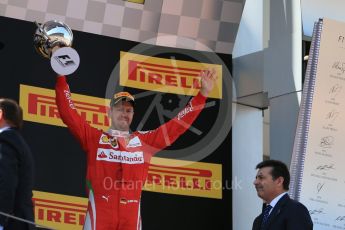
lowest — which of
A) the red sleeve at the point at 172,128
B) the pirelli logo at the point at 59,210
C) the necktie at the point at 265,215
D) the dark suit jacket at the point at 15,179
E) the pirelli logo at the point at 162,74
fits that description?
the pirelli logo at the point at 59,210

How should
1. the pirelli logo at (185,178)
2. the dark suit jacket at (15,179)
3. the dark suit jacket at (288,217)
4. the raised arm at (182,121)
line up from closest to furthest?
1. the dark suit jacket at (15,179)
2. the dark suit jacket at (288,217)
3. the raised arm at (182,121)
4. the pirelli logo at (185,178)

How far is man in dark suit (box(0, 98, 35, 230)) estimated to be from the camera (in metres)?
3.88

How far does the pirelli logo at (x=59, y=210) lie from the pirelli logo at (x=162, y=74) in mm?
1030

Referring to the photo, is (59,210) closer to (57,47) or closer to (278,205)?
A: (57,47)

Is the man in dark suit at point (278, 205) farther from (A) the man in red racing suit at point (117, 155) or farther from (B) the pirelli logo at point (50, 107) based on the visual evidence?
(B) the pirelli logo at point (50, 107)

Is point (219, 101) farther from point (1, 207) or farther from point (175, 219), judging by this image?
point (1, 207)

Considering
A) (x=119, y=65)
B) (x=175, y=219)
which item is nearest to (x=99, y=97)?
(x=119, y=65)

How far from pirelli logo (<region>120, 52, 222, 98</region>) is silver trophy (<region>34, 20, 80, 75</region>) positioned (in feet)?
4.96

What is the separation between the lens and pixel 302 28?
21.3 ft

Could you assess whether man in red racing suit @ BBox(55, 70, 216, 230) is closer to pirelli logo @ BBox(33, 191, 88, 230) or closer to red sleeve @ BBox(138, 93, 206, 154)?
red sleeve @ BBox(138, 93, 206, 154)

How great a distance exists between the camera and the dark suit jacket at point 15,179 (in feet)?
12.7

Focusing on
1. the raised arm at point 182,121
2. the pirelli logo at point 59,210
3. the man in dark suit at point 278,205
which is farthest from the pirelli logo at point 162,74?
the man in dark suit at point 278,205

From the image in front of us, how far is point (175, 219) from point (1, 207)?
2730 millimetres

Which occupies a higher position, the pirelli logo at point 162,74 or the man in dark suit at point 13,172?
the pirelli logo at point 162,74
